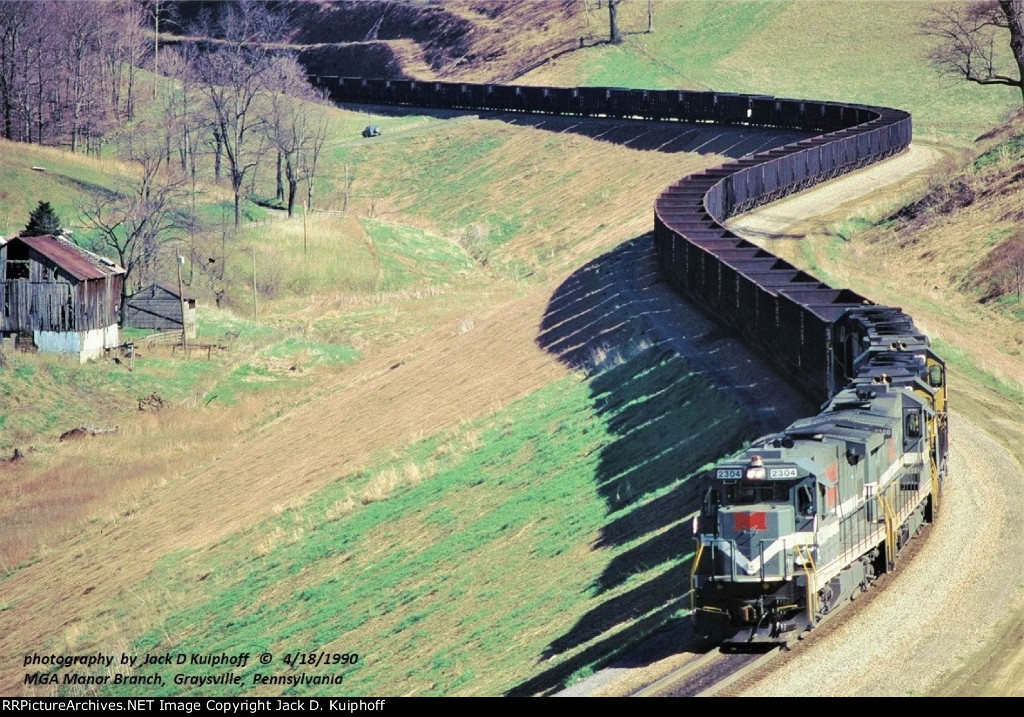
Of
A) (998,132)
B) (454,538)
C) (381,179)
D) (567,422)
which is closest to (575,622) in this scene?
(454,538)

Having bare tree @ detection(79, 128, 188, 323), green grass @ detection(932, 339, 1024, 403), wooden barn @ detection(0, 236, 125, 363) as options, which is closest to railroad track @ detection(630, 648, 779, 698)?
green grass @ detection(932, 339, 1024, 403)

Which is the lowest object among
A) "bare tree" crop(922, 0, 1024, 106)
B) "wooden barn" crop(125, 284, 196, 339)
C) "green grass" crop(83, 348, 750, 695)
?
"wooden barn" crop(125, 284, 196, 339)

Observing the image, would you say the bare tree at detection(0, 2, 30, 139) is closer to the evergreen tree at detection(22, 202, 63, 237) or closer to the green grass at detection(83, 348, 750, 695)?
the evergreen tree at detection(22, 202, 63, 237)

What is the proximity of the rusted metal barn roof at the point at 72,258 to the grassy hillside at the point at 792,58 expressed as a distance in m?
54.2

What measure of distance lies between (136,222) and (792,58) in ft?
206

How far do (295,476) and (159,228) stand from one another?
4247cm

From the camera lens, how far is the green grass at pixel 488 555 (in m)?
27.8

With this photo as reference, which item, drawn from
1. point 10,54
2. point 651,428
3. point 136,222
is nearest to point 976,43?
A: point 136,222

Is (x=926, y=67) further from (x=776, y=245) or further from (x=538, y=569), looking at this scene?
(x=538, y=569)

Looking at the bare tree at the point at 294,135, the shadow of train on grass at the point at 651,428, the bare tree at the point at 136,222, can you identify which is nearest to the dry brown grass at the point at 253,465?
the shadow of train on grass at the point at 651,428

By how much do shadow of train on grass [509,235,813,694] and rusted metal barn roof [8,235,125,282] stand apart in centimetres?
2670

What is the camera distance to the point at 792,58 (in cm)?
12912

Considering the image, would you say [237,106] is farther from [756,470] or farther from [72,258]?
[756,470]

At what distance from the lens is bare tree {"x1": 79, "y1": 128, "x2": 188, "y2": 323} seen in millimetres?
83625
